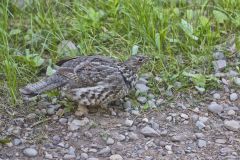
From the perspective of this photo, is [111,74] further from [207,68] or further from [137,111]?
[207,68]

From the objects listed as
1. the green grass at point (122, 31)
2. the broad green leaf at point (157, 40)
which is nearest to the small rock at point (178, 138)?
the green grass at point (122, 31)

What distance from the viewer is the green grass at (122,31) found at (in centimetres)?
590

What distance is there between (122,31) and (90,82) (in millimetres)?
1295

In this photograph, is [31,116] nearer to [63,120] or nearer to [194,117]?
[63,120]

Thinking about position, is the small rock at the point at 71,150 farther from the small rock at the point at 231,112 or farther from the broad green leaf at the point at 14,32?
the broad green leaf at the point at 14,32

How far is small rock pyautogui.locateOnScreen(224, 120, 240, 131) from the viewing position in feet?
17.1

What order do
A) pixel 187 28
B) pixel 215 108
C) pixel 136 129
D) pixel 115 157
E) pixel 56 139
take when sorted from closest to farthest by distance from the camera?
pixel 115 157, pixel 56 139, pixel 136 129, pixel 215 108, pixel 187 28

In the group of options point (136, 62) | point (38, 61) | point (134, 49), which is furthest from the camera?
point (134, 49)

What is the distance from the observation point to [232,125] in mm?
5234

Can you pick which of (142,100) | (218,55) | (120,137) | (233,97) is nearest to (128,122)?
(120,137)

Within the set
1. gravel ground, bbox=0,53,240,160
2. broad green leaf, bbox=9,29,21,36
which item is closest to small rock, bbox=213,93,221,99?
gravel ground, bbox=0,53,240,160

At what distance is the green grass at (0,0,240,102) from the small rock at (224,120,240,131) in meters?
0.57

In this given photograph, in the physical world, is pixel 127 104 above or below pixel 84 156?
above

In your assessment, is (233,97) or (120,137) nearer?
(120,137)
